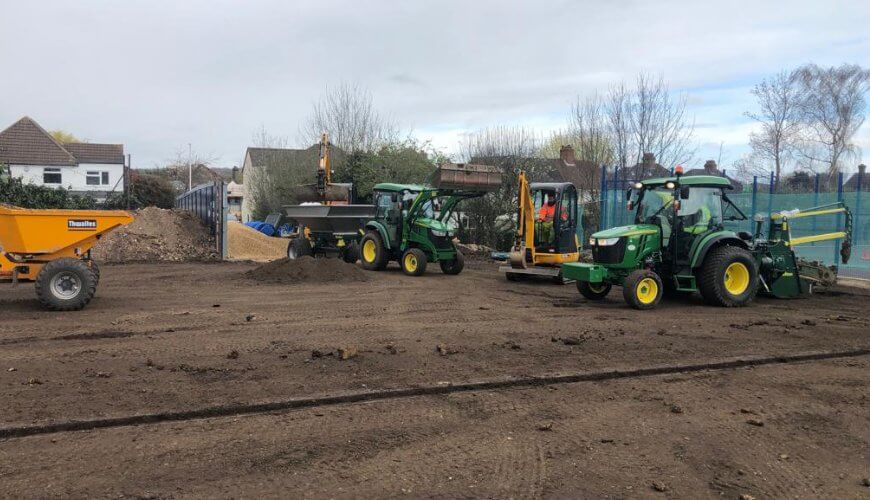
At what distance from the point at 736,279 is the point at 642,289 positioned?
1.97 m

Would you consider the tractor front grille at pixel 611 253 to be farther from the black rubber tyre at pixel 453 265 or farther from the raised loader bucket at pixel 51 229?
the raised loader bucket at pixel 51 229

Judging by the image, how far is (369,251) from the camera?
1706 centimetres

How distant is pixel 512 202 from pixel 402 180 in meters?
5.53

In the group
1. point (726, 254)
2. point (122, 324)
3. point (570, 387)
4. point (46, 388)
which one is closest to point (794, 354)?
point (570, 387)

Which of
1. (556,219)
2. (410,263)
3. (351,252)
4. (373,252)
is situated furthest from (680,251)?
(351,252)

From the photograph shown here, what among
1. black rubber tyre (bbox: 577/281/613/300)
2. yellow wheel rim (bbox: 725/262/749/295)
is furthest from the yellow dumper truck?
yellow wheel rim (bbox: 725/262/749/295)

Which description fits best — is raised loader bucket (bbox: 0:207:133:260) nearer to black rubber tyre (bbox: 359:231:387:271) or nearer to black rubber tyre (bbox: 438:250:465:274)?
black rubber tyre (bbox: 359:231:387:271)

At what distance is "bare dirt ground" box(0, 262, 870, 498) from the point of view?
3898mm

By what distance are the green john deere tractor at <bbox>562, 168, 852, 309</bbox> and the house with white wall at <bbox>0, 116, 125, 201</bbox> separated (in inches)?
1436

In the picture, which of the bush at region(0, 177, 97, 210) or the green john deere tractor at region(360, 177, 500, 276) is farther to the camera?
the bush at region(0, 177, 97, 210)

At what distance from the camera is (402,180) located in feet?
88.3

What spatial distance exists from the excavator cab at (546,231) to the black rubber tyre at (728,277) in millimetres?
3579

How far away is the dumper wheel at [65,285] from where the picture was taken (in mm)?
9492

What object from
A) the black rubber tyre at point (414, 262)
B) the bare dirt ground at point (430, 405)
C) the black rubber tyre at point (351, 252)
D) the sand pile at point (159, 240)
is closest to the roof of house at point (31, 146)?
the sand pile at point (159, 240)
